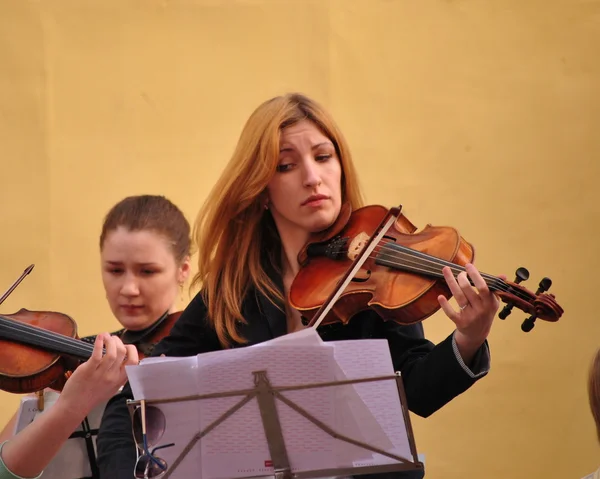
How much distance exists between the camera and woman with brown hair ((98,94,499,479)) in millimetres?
1930

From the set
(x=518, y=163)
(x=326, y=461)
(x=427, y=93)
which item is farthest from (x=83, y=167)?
(x=326, y=461)

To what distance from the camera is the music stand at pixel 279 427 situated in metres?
1.50

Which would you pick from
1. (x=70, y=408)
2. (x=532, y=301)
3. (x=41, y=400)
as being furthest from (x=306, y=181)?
(x=41, y=400)

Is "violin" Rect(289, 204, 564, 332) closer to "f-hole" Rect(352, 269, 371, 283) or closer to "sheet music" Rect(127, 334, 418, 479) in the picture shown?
"f-hole" Rect(352, 269, 371, 283)

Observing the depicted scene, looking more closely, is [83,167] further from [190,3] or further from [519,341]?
[519,341]

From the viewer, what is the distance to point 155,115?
3.28 m

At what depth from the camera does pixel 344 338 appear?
1956 mm

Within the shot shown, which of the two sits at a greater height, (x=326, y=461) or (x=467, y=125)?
(x=467, y=125)

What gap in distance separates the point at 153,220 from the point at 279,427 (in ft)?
3.68

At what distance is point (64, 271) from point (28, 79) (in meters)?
0.70

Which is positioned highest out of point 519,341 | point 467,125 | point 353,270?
point 467,125

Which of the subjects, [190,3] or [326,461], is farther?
[190,3]

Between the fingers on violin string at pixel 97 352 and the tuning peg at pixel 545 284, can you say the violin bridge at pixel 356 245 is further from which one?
the fingers on violin string at pixel 97 352

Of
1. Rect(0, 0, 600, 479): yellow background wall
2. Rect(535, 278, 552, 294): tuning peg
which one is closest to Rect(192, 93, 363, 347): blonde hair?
Rect(535, 278, 552, 294): tuning peg
